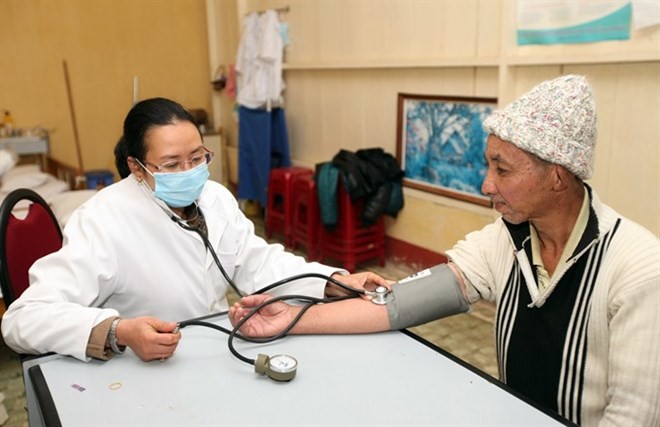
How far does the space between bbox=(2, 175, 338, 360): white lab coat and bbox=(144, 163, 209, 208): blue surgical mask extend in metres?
0.04

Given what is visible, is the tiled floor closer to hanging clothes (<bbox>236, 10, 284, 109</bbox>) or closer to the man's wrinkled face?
the man's wrinkled face

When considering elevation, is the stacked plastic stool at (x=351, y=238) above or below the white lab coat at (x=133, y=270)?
below

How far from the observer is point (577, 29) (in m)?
2.20

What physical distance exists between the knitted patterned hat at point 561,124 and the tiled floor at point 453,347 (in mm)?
1194

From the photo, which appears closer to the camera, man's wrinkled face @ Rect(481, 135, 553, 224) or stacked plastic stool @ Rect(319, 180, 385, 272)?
man's wrinkled face @ Rect(481, 135, 553, 224)

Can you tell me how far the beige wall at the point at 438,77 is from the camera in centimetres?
213

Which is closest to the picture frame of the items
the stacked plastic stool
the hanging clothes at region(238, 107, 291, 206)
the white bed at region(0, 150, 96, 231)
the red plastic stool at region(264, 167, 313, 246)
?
the stacked plastic stool

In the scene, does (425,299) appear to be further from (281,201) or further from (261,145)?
(261,145)

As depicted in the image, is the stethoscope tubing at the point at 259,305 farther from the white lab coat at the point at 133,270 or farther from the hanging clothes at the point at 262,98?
the hanging clothes at the point at 262,98

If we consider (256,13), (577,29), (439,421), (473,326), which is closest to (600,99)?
(577,29)

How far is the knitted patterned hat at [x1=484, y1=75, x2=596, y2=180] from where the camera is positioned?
0.95 metres

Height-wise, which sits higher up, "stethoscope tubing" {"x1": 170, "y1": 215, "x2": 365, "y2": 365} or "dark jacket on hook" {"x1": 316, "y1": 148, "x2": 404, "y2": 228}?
"stethoscope tubing" {"x1": 170, "y1": 215, "x2": 365, "y2": 365}

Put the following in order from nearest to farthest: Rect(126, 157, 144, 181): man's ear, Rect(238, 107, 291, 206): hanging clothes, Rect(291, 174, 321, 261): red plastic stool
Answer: Rect(126, 157, 144, 181): man's ear
Rect(291, 174, 321, 261): red plastic stool
Rect(238, 107, 291, 206): hanging clothes

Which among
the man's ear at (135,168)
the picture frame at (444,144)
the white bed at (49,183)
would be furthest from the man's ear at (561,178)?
the white bed at (49,183)
